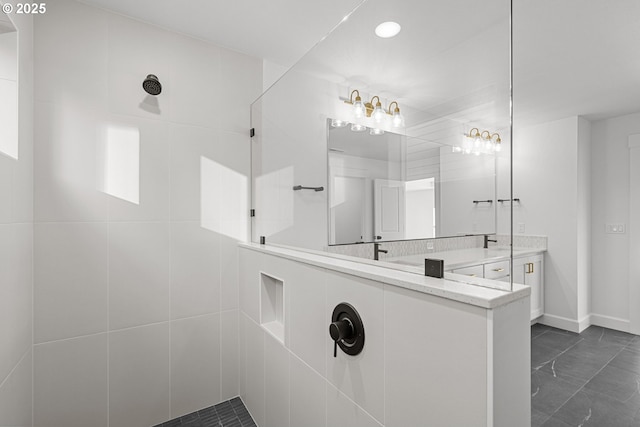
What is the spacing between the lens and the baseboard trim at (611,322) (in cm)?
304

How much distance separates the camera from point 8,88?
1169 mm

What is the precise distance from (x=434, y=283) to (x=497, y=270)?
204 mm

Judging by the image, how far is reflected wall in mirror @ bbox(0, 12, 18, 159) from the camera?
114 cm

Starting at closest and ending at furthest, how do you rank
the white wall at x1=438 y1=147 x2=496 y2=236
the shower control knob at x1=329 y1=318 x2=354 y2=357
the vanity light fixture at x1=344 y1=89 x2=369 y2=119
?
the white wall at x1=438 y1=147 x2=496 y2=236, the shower control knob at x1=329 y1=318 x2=354 y2=357, the vanity light fixture at x1=344 y1=89 x2=369 y2=119

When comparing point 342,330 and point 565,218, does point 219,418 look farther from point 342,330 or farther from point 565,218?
point 565,218

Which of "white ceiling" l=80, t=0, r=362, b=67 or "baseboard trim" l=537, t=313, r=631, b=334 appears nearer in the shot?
"white ceiling" l=80, t=0, r=362, b=67

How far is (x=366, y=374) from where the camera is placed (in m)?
Result: 0.91

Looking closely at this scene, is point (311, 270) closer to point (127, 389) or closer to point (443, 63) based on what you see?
point (443, 63)

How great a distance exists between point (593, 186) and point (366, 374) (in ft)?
12.7

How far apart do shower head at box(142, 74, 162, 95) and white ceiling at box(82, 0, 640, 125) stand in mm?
368

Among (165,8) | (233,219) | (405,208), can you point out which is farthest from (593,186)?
(165,8)

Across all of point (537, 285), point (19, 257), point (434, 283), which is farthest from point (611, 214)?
point (19, 257)

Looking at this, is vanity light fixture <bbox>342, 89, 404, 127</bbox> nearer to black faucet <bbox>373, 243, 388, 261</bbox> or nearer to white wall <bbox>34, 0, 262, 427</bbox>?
black faucet <bbox>373, 243, 388, 261</bbox>

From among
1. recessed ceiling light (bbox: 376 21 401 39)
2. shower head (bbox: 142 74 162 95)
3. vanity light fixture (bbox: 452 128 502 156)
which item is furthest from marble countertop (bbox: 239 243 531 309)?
shower head (bbox: 142 74 162 95)
